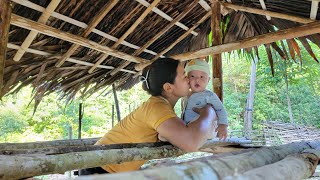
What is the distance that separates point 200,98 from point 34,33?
167 cm

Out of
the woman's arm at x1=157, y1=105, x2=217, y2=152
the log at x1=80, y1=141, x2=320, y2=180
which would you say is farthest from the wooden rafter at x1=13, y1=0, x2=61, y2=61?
the log at x1=80, y1=141, x2=320, y2=180

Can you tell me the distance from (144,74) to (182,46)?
116 inches

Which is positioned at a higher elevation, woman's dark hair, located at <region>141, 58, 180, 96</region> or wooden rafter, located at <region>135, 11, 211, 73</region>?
wooden rafter, located at <region>135, 11, 211, 73</region>

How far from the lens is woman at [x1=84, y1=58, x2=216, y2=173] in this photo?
1381 mm

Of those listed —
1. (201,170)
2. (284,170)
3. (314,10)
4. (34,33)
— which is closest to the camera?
(201,170)

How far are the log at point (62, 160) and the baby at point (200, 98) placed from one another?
2.00 feet

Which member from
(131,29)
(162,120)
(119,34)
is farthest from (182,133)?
(119,34)

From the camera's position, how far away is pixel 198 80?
2148 mm

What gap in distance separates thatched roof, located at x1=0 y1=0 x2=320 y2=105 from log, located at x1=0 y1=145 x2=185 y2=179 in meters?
1.72

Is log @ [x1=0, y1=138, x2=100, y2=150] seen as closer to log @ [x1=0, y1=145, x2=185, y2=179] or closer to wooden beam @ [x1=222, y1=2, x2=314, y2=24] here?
log @ [x1=0, y1=145, x2=185, y2=179]

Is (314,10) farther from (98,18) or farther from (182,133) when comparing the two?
(182,133)

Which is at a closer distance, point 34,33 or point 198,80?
point 198,80

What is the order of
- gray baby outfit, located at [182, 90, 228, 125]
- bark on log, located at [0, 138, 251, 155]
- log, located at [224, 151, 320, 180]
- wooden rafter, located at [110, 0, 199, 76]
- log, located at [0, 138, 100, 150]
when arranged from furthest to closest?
wooden rafter, located at [110, 0, 199, 76] < gray baby outfit, located at [182, 90, 228, 125] < log, located at [0, 138, 100, 150] < bark on log, located at [0, 138, 251, 155] < log, located at [224, 151, 320, 180]

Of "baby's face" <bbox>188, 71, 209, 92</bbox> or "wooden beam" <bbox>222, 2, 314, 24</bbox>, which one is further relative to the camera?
"wooden beam" <bbox>222, 2, 314, 24</bbox>
